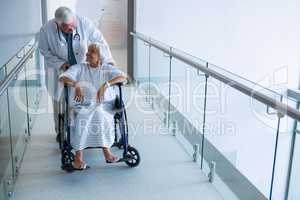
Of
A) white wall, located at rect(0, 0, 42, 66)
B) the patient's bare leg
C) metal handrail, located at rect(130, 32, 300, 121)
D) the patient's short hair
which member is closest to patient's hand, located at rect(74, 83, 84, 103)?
the patient's short hair

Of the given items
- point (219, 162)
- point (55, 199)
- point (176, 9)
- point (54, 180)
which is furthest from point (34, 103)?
point (176, 9)

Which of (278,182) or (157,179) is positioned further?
(157,179)

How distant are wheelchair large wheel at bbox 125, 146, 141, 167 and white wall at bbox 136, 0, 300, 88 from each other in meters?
3.48

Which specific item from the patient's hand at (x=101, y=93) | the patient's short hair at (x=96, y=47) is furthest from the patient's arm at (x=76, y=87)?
the patient's short hair at (x=96, y=47)

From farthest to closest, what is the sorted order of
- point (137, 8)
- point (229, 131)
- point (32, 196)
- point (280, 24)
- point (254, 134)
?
1. point (280, 24)
2. point (137, 8)
3. point (229, 131)
4. point (254, 134)
5. point (32, 196)

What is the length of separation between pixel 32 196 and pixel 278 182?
67.4 inches

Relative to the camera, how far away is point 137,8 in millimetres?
6051

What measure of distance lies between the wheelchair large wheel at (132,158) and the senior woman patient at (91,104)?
0.36 feet

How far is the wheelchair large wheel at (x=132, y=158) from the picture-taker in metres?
3.05

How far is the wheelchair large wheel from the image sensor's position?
305cm

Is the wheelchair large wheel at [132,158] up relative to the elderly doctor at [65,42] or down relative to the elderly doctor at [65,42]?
down

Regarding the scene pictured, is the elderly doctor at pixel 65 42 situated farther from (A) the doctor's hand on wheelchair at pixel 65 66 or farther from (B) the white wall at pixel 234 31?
(B) the white wall at pixel 234 31

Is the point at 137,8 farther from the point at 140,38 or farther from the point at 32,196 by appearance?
the point at 32,196

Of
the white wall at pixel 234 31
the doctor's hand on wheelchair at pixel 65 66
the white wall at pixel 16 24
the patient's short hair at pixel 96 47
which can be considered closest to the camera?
the patient's short hair at pixel 96 47
